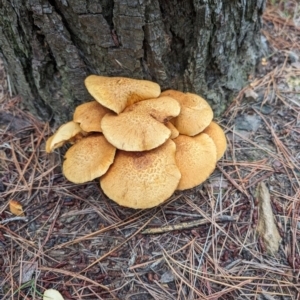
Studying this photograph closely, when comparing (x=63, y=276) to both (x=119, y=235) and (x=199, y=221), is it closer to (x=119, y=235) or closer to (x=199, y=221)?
(x=119, y=235)

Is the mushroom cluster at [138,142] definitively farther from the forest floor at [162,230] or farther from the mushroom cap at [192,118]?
the forest floor at [162,230]

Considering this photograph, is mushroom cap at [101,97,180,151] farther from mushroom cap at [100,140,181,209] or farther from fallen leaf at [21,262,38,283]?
fallen leaf at [21,262,38,283]

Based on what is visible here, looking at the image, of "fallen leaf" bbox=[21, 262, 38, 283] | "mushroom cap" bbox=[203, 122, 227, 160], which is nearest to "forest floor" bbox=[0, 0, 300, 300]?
"fallen leaf" bbox=[21, 262, 38, 283]

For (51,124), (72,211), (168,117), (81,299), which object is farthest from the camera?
(51,124)

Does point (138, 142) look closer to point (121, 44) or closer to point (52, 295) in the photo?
point (121, 44)

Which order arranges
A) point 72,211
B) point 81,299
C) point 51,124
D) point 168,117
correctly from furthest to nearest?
point 51,124, point 72,211, point 168,117, point 81,299

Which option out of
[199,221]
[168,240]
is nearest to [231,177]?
[199,221]
